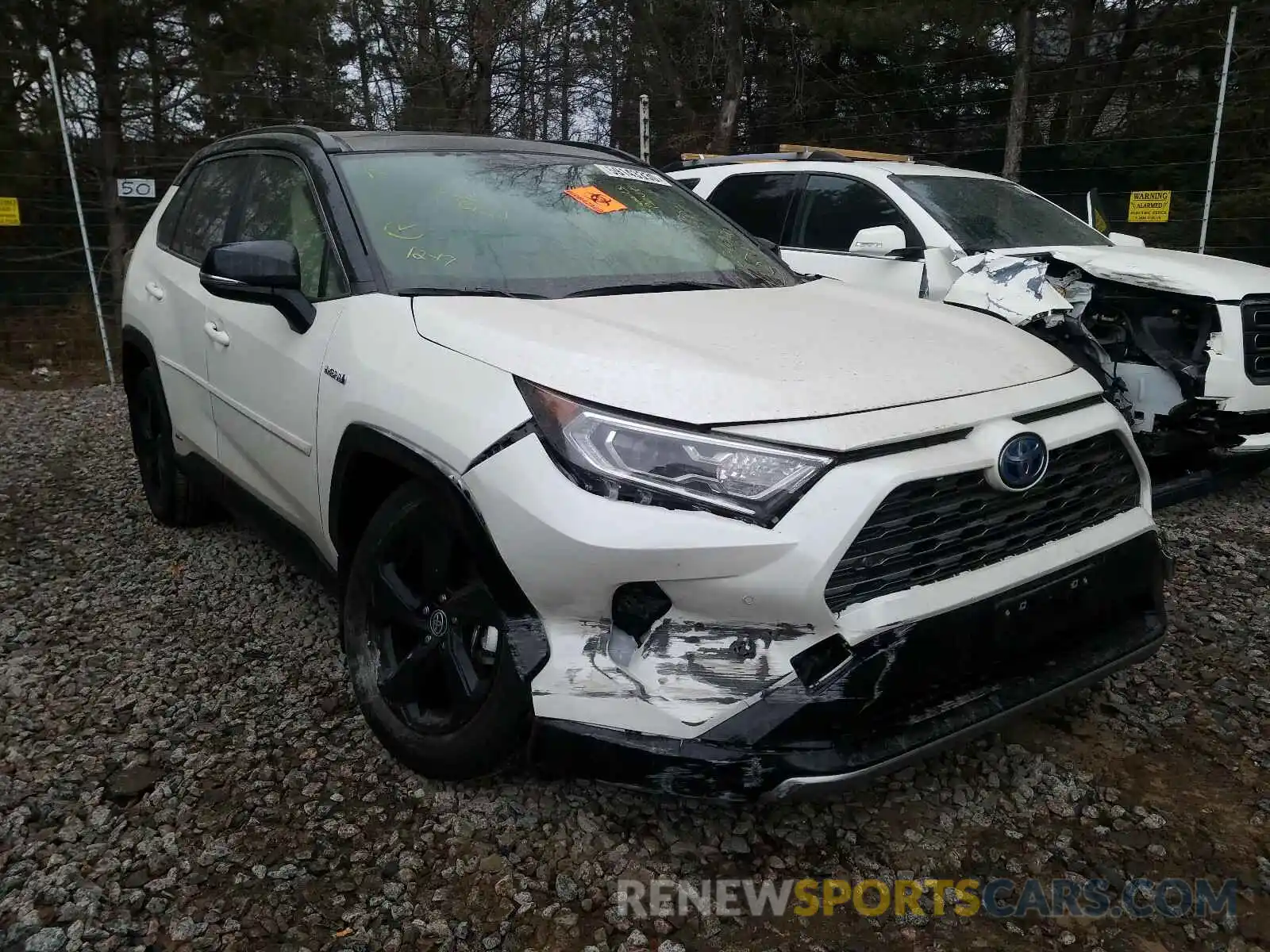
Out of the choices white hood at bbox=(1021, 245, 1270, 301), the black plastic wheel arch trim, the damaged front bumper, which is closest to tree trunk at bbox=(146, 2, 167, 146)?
white hood at bbox=(1021, 245, 1270, 301)

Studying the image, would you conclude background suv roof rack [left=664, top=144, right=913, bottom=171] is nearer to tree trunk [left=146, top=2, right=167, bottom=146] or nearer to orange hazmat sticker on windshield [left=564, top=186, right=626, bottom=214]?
orange hazmat sticker on windshield [left=564, top=186, right=626, bottom=214]

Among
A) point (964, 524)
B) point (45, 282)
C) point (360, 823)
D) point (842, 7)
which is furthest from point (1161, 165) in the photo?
point (45, 282)

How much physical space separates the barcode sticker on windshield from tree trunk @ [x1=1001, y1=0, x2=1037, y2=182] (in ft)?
27.9

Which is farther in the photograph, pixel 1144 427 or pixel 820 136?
pixel 820 136

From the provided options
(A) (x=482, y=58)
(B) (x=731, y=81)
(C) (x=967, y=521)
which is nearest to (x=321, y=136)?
(C) (x=967, y=521)

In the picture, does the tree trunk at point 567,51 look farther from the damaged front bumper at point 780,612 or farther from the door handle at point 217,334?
the damaged front bumper at point 780,612

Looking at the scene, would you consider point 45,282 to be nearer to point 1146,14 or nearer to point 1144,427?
point 1144,427

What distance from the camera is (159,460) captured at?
4.41m

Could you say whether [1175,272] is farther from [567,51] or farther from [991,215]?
[567,51]

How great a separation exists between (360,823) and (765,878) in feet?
3.25

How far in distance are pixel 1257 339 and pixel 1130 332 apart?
21.5 inches

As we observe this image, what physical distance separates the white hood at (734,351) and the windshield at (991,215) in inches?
117

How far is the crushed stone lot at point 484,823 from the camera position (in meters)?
2.00

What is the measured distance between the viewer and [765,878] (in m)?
2.14
